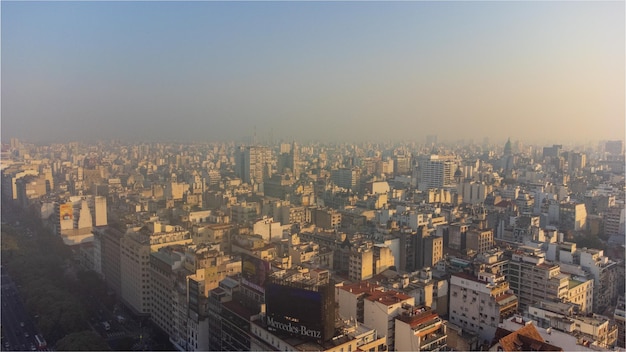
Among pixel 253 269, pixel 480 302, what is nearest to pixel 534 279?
pixel 480 302

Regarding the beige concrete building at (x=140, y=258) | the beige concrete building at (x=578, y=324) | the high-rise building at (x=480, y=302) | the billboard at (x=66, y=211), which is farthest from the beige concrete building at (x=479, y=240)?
the billboard at (x=66, y=211)

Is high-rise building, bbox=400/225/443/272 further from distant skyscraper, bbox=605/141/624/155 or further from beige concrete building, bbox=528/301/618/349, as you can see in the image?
distant skyscraper, bbox=605/141/624/155

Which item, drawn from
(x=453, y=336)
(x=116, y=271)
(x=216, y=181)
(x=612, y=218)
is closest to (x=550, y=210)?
(x=612, y=218)

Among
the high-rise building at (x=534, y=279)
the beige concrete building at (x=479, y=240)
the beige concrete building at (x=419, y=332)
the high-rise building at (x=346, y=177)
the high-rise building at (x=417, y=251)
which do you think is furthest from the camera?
the high-rise building at (x=346, y=177)

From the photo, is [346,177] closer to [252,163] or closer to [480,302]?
[252,163]

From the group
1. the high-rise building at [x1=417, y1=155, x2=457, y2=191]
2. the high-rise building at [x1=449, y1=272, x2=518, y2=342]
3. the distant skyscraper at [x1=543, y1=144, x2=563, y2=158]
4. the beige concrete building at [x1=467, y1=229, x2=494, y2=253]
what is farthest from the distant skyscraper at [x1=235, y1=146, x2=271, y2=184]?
the distant skyscraper at [x1=543, y1=144, x2=563, y2=158]

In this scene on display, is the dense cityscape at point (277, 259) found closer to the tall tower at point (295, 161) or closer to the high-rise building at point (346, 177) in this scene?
the tall tower at point (295, 161)
